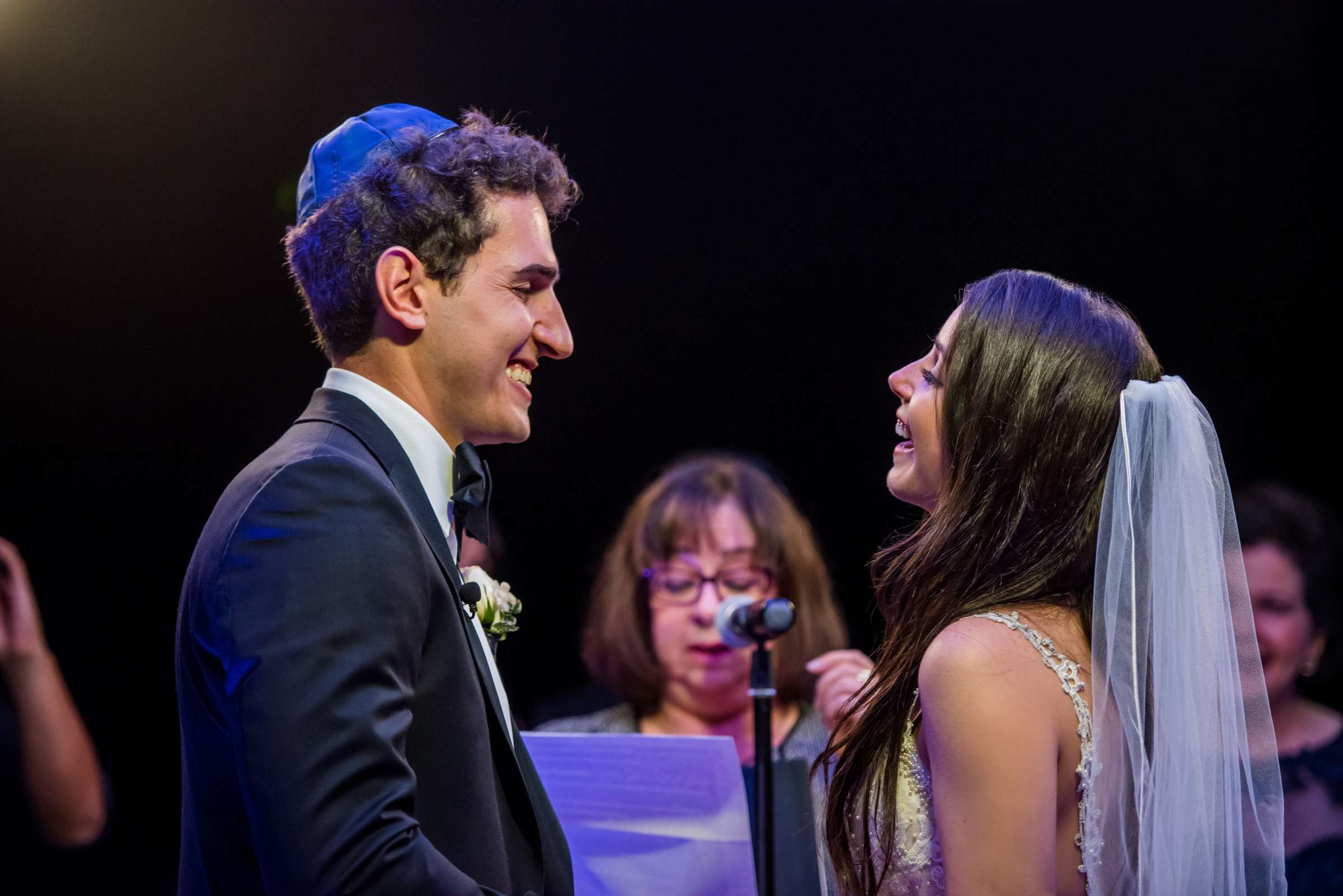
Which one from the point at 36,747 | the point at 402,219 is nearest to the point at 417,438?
the point at 402,219

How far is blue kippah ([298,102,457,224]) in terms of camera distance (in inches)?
77.2

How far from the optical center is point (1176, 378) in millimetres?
1975

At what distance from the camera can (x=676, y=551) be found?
3.47 meters

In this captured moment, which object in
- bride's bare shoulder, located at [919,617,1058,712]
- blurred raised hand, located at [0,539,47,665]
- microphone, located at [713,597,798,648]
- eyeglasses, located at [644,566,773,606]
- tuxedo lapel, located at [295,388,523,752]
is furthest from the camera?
eyeglasses, located at [644,566,773,606]

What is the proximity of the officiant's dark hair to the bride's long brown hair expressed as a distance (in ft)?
4.81

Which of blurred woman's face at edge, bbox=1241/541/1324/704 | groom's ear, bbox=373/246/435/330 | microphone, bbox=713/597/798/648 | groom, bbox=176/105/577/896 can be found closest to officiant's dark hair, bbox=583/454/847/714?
microphone, bbox=713/597/798/648

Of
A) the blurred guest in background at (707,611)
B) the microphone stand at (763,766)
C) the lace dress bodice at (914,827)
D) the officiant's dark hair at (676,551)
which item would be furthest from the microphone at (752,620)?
the officiant's dark hair at (676,551)

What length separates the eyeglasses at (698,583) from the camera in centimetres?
341

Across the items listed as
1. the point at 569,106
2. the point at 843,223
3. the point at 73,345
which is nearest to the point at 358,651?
the point at 73,345

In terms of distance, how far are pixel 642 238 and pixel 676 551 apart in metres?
Result: 1.37

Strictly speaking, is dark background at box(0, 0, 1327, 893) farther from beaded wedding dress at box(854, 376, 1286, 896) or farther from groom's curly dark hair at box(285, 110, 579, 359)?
beaded wedding dress at box(854, 376, 1286, 896)

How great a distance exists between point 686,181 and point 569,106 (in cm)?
51

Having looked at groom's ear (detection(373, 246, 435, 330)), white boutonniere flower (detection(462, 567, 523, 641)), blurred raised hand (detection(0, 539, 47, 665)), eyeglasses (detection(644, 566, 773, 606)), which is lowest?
eyeglasses (detection(644, 566, 773, 606))

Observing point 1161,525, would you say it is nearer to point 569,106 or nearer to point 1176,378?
point 1176,378
